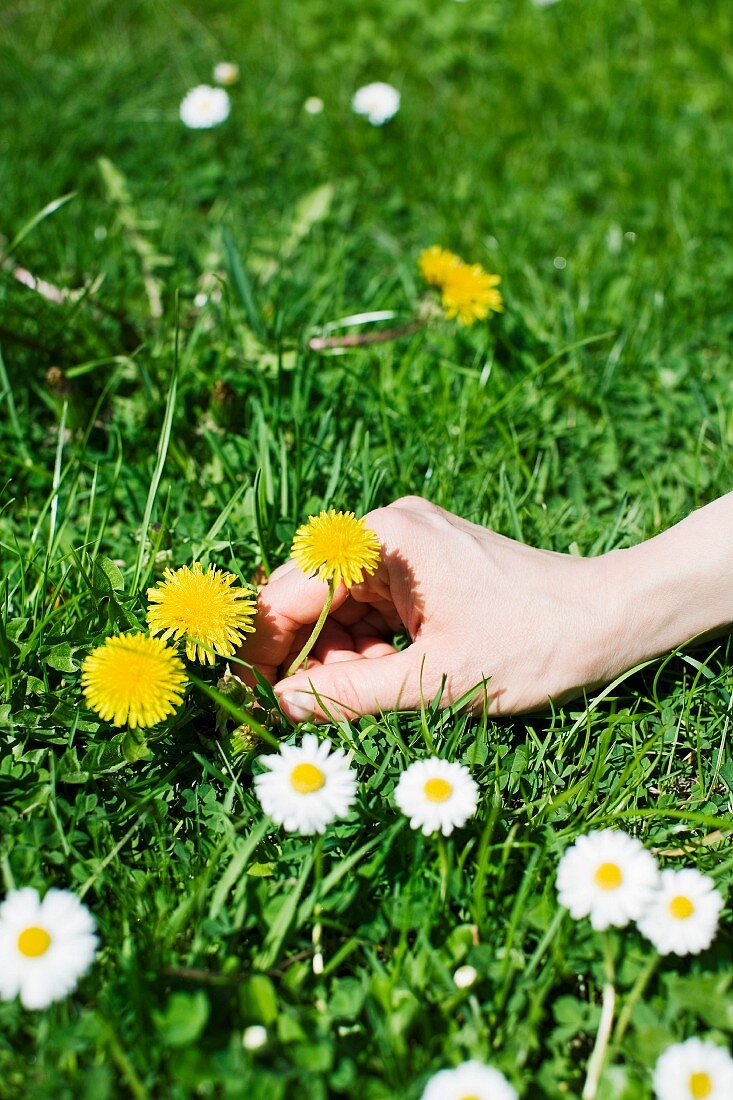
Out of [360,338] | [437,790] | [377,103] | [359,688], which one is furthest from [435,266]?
[437,790]

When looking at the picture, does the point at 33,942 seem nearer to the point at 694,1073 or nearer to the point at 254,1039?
the point at 254,1039

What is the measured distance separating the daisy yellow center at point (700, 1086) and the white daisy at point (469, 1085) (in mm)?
249

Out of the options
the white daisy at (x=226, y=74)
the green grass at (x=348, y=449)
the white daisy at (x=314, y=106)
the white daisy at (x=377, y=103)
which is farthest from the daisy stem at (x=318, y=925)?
the white daisy at (x=226, y=74)

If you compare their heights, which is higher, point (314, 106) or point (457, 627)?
point (314, 106)

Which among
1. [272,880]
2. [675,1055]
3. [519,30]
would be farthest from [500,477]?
[519,30]

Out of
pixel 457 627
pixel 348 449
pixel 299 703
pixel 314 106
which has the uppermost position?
pixel 314 106

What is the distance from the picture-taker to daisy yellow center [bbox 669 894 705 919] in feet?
4.79

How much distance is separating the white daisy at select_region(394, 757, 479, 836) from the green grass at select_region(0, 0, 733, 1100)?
5 cm

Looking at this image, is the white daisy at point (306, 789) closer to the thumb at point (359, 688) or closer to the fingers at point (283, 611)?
the thumb at point (359, 688)

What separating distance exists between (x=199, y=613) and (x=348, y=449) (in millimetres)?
934

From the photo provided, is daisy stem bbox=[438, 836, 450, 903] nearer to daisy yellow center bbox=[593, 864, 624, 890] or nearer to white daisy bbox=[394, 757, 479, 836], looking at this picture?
white daisy bbox=[394, 757, 479, 836]

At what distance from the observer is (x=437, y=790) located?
157 centimetres

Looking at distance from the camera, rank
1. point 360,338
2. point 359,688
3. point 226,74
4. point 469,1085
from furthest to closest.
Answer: point 226,74, point 360,338, point 359,688, point 469,1085

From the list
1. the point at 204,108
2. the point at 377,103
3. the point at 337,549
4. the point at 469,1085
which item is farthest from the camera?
the point at 377,103
